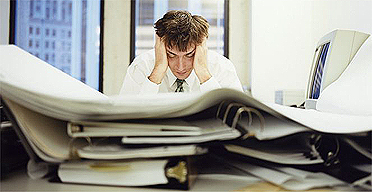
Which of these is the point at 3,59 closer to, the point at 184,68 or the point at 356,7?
the point at 184,68

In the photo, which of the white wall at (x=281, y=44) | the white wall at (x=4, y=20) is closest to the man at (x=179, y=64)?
the white wall at (x=281, y=44)

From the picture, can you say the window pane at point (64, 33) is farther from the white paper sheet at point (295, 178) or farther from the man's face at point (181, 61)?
the white paper sheet at point (295, 178)

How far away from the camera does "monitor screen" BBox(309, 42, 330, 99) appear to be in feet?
4.28

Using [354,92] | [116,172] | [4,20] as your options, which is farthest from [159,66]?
[4,20]

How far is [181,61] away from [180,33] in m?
0.21

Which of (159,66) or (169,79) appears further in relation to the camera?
(169,79)

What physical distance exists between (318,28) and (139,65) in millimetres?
1652

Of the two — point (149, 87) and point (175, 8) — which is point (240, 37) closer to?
point (175, 8)

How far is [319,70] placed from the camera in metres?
1.37

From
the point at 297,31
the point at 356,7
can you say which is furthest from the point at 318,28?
the point at 356,7

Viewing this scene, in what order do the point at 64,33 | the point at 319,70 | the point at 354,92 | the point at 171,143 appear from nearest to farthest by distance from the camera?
the point at 171,143 < the point at 354,92 < the point at 319,70 < the point at 64,33

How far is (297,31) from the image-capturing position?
2.96 m

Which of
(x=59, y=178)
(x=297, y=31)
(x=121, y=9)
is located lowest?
(x=59, y=178)

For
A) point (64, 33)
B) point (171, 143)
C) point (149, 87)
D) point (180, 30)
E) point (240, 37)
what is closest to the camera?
point (171, 143)
